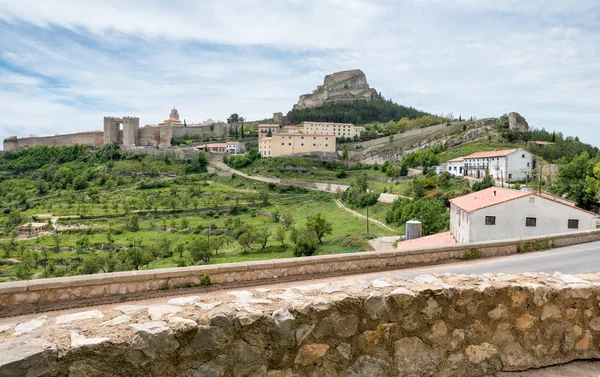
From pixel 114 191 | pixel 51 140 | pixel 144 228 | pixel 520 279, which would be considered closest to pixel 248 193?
pixel 144 228

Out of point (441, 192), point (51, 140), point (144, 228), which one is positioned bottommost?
point (144, 228)

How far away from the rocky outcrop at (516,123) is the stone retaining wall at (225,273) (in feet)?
226

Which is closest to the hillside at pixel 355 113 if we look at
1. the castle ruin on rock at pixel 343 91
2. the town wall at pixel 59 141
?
the castle ruin on rock at pixel 343 91

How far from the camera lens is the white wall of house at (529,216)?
57.9 feet

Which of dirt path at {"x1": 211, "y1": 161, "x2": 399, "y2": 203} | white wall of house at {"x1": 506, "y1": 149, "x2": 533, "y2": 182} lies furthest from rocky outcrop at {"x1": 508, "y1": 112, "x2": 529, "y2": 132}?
dirt path at {"x1": 211, "y1": 161, "x2": 399, "y2": 203}

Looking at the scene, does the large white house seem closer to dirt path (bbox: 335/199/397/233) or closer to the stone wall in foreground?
dirt path (bbox: 335/199/397/233)

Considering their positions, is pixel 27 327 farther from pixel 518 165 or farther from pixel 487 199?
pixel 518 165

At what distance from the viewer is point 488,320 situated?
133 inches

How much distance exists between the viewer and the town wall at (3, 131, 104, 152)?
332 ft

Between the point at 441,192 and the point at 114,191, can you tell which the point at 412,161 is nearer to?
the point at 441,192

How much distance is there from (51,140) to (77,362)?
116644 mm

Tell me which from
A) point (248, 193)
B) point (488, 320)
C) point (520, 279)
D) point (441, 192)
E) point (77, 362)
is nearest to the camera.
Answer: point (77, 362)

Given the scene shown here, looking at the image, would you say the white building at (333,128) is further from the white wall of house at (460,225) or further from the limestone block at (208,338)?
the limestone block at (208,338)

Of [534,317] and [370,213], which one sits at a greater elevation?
[534,317]
